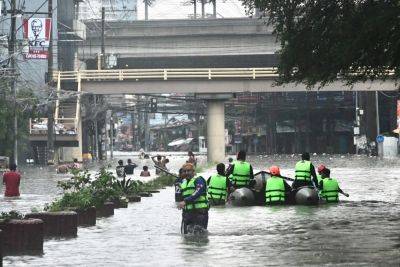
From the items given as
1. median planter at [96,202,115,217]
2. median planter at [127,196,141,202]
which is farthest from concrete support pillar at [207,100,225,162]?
median planter at [96,202,115,217]

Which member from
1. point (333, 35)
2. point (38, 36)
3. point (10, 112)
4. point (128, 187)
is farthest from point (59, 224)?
point (10, 112)

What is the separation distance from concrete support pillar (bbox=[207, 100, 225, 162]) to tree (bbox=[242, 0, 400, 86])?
172 feet

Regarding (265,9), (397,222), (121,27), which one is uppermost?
(121,27)

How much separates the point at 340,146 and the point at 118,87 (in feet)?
158

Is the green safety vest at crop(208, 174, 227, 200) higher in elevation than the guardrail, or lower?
lower

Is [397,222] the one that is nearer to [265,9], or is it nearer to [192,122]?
→ [265,9]

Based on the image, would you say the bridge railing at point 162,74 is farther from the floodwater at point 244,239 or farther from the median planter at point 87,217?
the median planter at point 87,217

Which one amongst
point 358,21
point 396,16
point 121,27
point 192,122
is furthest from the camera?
point 192,122

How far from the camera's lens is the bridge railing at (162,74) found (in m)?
79.6

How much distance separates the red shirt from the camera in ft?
107

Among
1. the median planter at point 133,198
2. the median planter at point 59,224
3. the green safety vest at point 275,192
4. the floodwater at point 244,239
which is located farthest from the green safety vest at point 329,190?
the median planter at point 59,224

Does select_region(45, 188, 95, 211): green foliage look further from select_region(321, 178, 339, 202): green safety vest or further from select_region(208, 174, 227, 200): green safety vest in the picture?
select_region(321, 178, 339, 202): green safety vest

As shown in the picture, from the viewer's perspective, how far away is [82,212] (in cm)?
2128

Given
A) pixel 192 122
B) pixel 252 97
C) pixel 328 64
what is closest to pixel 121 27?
pixel 252 97
